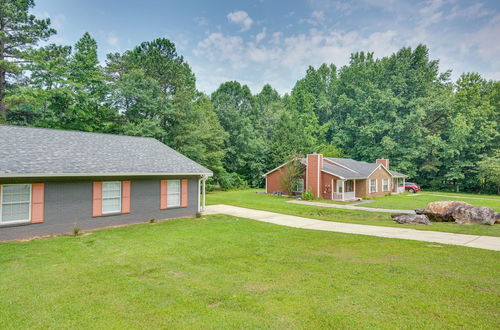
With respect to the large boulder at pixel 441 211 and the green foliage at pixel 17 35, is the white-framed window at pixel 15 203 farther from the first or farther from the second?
the large boulder at pixel 441 211

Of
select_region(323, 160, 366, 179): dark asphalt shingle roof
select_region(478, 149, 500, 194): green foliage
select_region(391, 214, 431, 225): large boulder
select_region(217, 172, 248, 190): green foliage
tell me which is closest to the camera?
select_region(391, 214, 431, 225): large boulder

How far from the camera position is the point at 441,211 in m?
14.9

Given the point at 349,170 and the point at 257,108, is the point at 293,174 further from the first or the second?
the point at 257,108

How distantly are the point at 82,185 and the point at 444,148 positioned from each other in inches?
1836

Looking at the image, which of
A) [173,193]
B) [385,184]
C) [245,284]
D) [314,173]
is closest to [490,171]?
[385,184]

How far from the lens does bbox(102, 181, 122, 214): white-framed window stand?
12508 millimetres

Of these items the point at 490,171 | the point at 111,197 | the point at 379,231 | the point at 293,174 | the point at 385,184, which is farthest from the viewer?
the point at 490,171

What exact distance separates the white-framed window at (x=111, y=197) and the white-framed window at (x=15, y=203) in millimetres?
2733

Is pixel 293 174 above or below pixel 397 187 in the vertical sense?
above

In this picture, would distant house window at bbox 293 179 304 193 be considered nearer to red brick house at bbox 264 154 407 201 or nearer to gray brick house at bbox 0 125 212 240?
red brick house at bbox 264 154 407 201

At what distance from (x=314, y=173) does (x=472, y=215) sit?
15063 millimetres

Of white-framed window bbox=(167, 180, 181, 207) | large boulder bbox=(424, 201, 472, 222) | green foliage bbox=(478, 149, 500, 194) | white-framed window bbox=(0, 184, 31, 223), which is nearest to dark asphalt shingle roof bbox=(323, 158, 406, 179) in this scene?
large boulder bbox=(424, 201, 472, 222)

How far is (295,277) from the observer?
6.39 metres

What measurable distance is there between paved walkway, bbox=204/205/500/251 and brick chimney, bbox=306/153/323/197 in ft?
38.3
